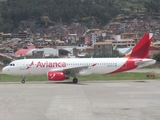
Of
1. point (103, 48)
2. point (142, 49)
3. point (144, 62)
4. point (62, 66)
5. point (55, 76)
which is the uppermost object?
point (103, 48)

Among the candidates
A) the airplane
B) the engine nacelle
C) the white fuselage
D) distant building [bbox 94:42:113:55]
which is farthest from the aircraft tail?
distant building [bbox 94:42:113:55]

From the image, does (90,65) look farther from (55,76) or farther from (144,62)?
(144,62)

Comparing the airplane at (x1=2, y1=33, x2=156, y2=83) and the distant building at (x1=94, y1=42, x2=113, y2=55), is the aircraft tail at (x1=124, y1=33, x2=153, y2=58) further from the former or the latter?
the distant building at (x1=94, y1=42, x2=113, y2=55)

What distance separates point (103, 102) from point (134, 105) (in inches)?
72.3

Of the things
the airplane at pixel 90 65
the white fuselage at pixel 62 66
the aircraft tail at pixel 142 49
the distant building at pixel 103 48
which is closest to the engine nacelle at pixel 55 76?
the airplane at pixel 90 65

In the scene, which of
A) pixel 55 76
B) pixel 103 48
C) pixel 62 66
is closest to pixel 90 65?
pixel 62 66

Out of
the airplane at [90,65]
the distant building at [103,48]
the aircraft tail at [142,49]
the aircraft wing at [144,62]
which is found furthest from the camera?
the distant building at [103,48]

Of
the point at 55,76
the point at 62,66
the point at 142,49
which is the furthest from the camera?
the point at 142,49

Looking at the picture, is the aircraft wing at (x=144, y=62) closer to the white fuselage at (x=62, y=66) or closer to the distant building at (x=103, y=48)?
the white fuselage at (x=62, y=66)

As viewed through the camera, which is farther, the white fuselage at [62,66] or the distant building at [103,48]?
the distant building at [103,48]

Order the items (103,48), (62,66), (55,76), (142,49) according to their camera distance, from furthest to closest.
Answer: (103,48)
(142,49)
(62,66)
(55,76)

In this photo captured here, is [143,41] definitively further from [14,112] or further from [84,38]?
[84,38]

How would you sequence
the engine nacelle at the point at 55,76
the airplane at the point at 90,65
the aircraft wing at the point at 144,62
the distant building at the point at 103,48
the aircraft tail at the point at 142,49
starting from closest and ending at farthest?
the engine nacelle at the point at 55,76 → the aircraft wing at the point at 144,62 → the airplane at the point at 90,65 → the aircraft tail at the point at 142,49 → the distant building at the point at 103,48

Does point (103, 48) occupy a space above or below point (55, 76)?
above
